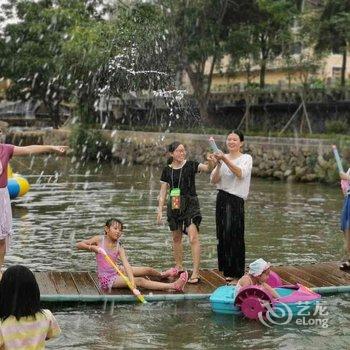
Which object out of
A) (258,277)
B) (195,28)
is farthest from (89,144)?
(258,277)

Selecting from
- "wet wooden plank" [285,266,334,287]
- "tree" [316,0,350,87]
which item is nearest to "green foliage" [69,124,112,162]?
"tree" [316,0,350,87]

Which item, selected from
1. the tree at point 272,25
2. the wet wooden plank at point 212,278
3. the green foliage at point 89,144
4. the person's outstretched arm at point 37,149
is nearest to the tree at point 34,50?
the green foliage at point 89,144

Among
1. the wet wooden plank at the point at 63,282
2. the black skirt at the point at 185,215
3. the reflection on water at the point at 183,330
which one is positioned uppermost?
the black skirt at the point at 185,215

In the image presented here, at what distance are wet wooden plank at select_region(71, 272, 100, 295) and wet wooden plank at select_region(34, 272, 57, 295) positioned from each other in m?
0.26

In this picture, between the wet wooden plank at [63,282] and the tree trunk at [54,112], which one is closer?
the wet wooden plank at [63,282]

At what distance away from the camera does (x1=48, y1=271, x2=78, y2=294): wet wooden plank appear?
7344mm

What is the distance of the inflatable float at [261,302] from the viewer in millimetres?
6660

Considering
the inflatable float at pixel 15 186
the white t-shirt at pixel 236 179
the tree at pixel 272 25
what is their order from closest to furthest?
the white t-shirt at pixel 236 179
the inflatable float at pixel 15 186
the tree at pixel 272 25

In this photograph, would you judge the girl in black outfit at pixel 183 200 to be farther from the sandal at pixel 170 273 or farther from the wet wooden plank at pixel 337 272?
the wet wooden plank at pixel 337 272

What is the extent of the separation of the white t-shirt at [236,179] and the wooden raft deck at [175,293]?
1013 mm

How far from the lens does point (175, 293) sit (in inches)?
290

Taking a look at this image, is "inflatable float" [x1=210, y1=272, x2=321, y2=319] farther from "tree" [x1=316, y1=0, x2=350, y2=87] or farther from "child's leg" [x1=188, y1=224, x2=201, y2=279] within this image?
"tree" [x1=316, y1=0, x2=350, y2=87]

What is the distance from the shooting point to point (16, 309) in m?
4.07

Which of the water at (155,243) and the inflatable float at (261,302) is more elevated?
the inflatable float at (261,302)
